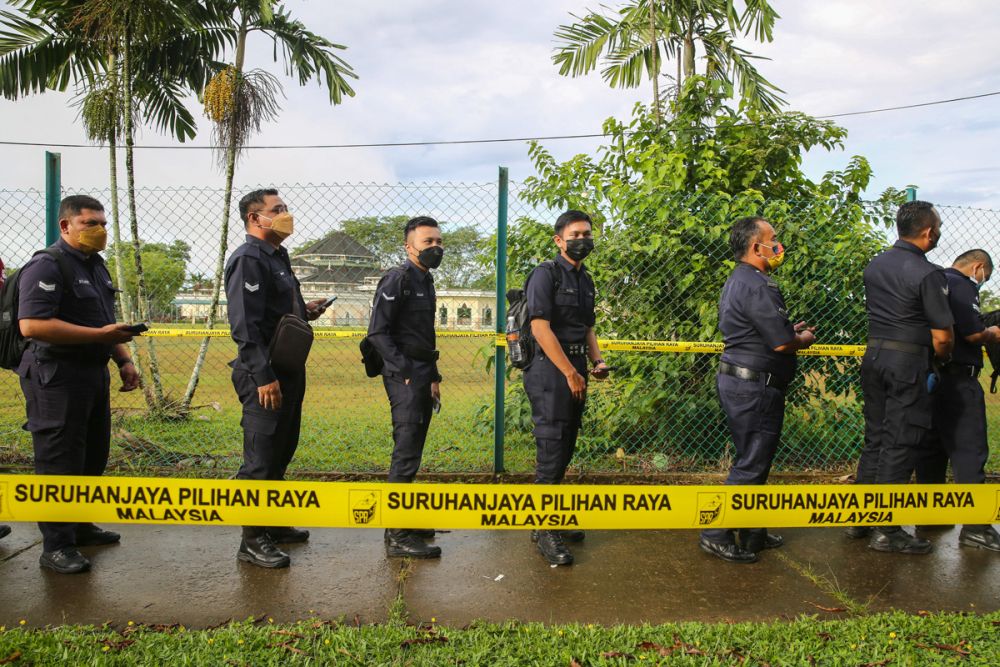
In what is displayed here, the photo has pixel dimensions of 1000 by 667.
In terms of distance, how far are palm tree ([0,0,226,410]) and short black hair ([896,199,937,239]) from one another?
5.56 metres

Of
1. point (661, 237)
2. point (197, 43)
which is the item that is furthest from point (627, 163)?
point (197, 43)

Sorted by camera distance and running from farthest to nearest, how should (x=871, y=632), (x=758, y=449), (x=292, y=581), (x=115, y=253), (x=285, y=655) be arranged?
(x=115, y=253) → (x=758, y=449) → (x=292, y=581) → (x=871, y=632) → (x=285, y=655)

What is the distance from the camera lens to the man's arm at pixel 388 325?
353 cm

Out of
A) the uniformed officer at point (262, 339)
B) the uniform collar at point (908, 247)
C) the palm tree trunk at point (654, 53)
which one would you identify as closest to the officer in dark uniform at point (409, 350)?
the uniformed officer at point (262, 339)

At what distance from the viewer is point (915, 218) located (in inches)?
143

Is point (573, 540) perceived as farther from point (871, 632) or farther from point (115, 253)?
point (115, 253)

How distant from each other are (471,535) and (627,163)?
3187 mm

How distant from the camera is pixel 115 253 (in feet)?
20.1

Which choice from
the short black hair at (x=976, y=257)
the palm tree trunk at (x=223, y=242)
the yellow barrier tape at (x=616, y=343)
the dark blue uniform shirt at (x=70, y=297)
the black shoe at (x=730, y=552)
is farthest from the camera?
the palm tree trunk at (x=223, y=242)

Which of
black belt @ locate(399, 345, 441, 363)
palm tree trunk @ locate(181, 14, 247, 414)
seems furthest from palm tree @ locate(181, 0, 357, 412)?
black belt @ locate(399, 345, 441, 363)

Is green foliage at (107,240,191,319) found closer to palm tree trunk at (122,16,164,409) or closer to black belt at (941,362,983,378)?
palm tree trunk at (122,16,164,409)

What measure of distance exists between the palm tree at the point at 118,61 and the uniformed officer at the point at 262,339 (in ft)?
9.20

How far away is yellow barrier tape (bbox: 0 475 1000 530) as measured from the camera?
9.59 feet

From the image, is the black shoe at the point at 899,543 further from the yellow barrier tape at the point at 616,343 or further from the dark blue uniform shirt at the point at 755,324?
the yellow barrier tape at the point at 616,343
